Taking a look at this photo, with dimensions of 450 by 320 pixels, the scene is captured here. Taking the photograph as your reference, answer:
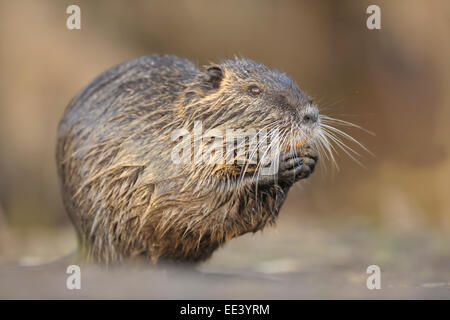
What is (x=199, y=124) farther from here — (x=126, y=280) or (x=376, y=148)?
(x=376, y=148)

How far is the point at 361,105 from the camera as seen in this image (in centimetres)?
841

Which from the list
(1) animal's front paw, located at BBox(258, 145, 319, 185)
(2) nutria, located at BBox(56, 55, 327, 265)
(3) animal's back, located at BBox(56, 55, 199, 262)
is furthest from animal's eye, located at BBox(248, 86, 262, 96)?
(3) animal's back, located at BBox(56, 55, 199, 262)

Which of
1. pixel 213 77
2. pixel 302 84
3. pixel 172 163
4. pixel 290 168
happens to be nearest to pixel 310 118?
pixel 290 168

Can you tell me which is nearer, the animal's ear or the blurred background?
the animal's ear

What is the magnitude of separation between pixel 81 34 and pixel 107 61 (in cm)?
43

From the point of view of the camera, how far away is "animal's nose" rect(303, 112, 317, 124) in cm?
363

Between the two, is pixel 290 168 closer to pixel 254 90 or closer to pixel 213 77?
pixel 254 90

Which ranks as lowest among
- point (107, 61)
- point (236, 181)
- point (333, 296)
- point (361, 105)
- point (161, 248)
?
point (333, 296)

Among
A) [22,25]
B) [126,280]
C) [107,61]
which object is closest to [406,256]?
[126,280]

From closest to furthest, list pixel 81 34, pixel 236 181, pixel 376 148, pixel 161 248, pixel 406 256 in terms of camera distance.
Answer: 1. pixel 236 181
2. pixel 161 248
3. pixel 406 256
4. pixel 81 34
5. pixel 376 148

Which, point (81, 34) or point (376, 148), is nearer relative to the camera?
point (81, 34)

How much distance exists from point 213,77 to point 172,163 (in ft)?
1.88

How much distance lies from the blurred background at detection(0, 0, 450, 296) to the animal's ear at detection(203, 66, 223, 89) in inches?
113

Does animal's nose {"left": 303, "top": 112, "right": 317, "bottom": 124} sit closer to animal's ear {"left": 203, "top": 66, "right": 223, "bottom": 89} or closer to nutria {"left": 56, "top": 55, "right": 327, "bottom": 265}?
nutria {"left": 56, "top": 55, "right": 327, "bottom": 265}
